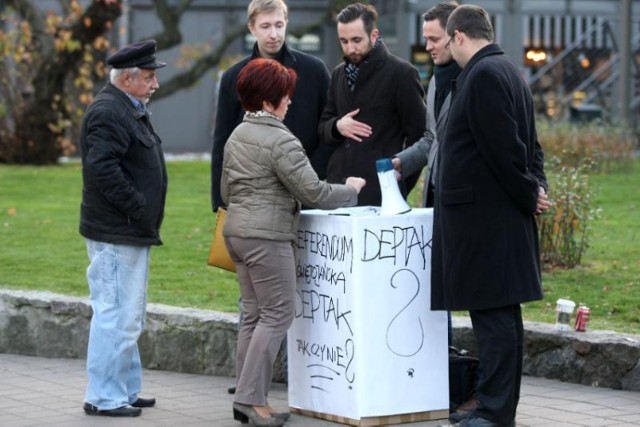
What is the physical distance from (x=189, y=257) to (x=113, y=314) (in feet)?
15.1

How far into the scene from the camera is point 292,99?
7363 mm

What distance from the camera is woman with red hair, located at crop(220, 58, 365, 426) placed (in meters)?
6.30

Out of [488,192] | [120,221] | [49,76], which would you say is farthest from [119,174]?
[49,76]

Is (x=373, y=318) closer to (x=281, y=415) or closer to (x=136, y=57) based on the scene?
(x=281, y=415)

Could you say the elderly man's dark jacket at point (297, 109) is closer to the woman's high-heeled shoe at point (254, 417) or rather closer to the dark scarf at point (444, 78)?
the dark scarf at point (444, 78)

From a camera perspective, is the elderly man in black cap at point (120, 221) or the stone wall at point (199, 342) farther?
the stone wall at point (199, 342)

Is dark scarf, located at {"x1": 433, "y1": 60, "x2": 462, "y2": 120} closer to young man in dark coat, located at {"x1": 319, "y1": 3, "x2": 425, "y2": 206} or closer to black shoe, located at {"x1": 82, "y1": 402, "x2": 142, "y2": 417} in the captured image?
young man in dark coat, located at {"x1": 319, "y1": 3, "x2": 425, "y2": 206}

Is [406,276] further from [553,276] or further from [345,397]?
[553,276]

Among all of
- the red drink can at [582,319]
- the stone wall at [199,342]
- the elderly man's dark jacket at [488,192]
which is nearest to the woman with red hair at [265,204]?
the elderly man's dark jacket at [488,192]

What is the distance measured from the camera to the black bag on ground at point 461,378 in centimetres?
663

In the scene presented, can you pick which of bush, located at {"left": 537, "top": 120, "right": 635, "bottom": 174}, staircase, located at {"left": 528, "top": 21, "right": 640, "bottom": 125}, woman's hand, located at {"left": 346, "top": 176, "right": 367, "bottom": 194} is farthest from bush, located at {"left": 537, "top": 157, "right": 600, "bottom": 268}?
staircase, located at {"left": 528, "top": 21, "right": 640, "bottom": 125}

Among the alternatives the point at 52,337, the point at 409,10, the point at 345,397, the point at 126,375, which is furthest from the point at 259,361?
the point at 409,10

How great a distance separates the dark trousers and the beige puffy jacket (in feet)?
3.05

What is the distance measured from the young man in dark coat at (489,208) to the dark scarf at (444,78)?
0.54 metres
